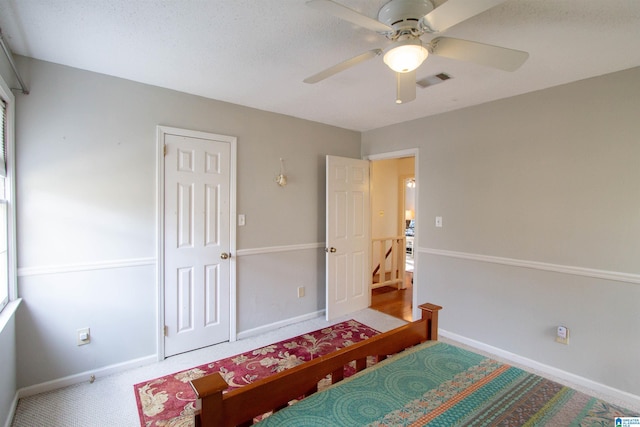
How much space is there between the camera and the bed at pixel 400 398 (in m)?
1.18

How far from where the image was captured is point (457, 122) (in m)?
3.15

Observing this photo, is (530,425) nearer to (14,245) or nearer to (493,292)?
(493,292)

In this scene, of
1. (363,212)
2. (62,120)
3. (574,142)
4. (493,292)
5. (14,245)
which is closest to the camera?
(14,245)

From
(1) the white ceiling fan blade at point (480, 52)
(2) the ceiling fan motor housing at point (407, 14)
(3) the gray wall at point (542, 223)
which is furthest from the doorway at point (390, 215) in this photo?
(2) the ceiling fan motor housing at point (407, 14)

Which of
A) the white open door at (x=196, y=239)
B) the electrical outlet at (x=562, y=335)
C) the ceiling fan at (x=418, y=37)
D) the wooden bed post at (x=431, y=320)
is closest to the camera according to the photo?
the ceiling fan at (x=418, y=37)

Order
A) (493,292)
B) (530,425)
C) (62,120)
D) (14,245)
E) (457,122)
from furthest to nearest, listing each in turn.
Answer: (457,122)
(493,292)
(62,120)
(14,245)
(530,425)

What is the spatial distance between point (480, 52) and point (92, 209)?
2825mm

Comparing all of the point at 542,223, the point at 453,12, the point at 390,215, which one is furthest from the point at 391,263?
the point at 453,12

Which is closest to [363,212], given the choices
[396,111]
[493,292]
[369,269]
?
[369,269]

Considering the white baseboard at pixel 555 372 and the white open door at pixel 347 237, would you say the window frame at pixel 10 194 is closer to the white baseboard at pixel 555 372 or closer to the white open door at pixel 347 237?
the white open door at pixel 347 237

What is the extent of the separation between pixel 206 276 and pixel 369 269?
217 centimetres

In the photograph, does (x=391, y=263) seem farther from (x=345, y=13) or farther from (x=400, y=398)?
(x=345, y=13)

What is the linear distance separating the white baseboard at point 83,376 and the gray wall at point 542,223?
2.87 meters

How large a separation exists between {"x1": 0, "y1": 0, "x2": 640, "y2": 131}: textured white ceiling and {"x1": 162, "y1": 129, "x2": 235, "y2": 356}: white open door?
56 cm
